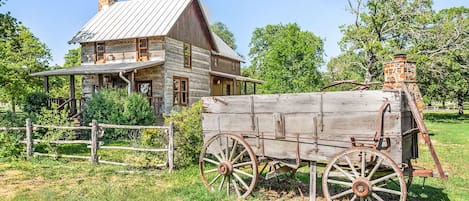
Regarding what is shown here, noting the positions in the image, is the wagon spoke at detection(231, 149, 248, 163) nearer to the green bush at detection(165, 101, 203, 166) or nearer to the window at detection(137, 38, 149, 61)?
the green bush at detection(165, 101, 203, 166)

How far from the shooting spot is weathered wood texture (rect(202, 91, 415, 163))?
4.41m

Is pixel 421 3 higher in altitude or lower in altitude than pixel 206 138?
higher

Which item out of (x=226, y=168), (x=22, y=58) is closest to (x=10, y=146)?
(x=226, y=168)

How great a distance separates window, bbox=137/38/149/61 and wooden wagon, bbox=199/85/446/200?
1375cm

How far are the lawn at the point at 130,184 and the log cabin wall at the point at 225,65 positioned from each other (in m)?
17.8

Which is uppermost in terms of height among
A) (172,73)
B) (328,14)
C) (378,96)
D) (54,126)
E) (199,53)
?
(328,14)

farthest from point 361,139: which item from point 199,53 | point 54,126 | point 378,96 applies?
point 199,53

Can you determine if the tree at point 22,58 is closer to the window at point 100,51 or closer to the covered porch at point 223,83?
the window at point 100,51

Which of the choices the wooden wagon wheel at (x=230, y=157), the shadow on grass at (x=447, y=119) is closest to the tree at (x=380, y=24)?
the shadow on grass at (x=447, y=119)

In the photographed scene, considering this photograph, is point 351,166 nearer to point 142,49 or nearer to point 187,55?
point 142,49

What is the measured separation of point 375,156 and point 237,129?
2.24 metres

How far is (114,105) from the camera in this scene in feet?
50.3

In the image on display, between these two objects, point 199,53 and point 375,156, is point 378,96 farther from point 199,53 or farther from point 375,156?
point 199,53

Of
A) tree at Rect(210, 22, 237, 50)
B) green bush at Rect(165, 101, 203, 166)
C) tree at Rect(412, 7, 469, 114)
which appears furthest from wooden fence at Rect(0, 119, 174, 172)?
tree at Rect(210, 22, 237, 50)
